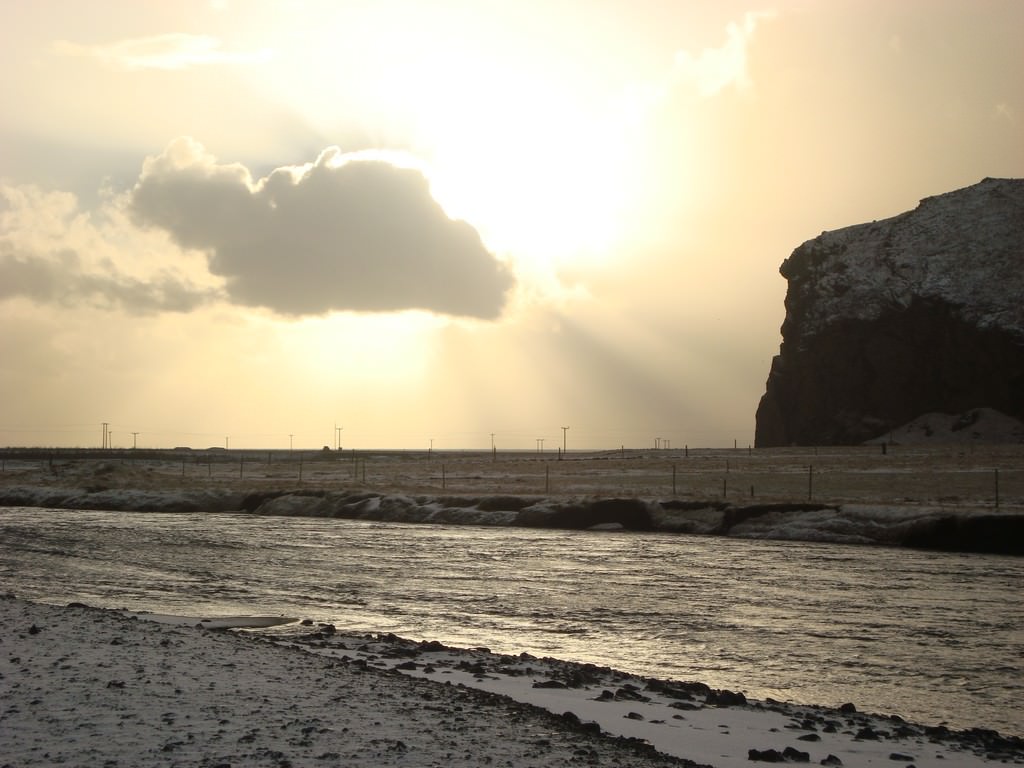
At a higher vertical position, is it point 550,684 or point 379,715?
point 379,715

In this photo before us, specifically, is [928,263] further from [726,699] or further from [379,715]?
[379,715]

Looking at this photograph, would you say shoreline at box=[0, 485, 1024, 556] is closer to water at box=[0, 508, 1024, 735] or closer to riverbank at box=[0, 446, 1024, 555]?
riverbank at box=[0, 446, 1024, 555]

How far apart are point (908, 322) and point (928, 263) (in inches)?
430

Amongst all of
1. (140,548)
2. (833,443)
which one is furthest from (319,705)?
(833,443)

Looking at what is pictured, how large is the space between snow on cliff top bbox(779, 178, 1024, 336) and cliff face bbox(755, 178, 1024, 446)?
178 millimetres

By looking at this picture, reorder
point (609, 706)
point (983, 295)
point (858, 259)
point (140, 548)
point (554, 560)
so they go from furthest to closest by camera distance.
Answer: point (858, 259), point (983, 295), point (140, 548), point (554, 560), point (609, 706)

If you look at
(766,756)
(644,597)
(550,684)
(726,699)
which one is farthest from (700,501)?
(766,756)

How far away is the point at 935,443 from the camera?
5763 inches

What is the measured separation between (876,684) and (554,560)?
1846 centimetres

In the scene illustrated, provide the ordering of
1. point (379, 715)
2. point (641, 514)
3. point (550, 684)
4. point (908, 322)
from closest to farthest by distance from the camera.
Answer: point (379, 715), point (550, 684), point (641, 514), point (908, 322)

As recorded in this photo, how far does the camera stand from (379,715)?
10.9 meters

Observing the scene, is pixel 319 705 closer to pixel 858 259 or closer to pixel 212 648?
pixel 212 648

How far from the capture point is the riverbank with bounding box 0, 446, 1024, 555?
37.8 m

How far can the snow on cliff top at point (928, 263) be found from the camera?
159 meters
